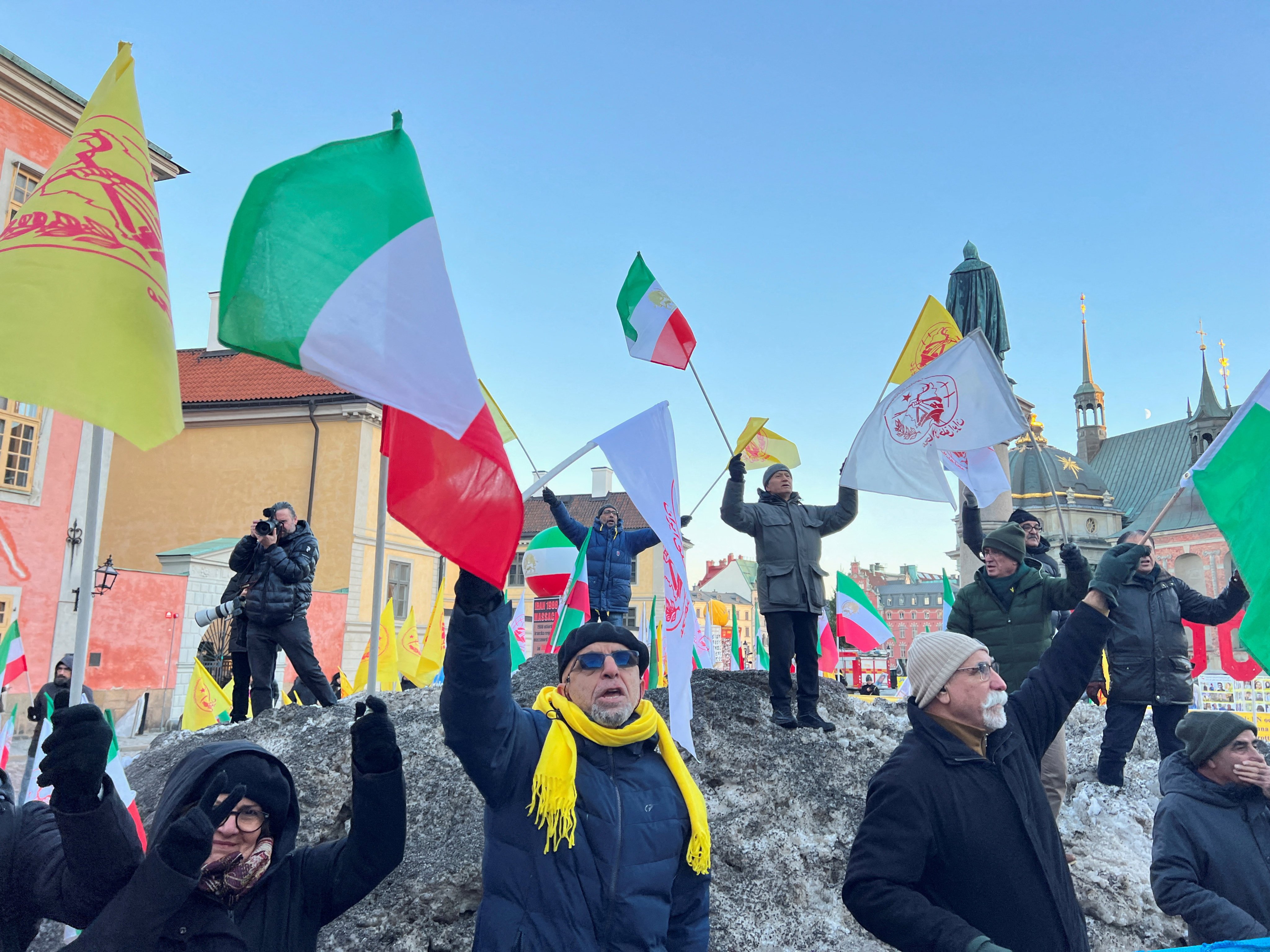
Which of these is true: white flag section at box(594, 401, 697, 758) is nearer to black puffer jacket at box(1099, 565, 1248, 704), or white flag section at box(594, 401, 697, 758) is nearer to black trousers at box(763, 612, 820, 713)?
black trousers at box(763, 612, 820, 713)

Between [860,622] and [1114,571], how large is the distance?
10110 millimetres

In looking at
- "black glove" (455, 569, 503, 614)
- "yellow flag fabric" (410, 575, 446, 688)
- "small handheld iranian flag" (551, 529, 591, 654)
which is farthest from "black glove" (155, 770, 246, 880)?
"yellow flag fabric" (410, 575, 446, 688)

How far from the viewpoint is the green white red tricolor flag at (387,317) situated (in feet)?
7.59

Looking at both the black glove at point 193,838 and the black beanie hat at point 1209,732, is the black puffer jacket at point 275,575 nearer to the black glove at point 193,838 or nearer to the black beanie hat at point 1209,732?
the black glove at point 193,838

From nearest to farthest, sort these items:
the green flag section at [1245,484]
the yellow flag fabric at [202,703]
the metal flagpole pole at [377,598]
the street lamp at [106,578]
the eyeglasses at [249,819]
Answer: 1. the eyeglasses at [249,819]
2. the green flag section at [1245,484]
3. the metal flagpole pole at [377,598]
4. the yellow flag fabric at [202,703]
5. the street lamp at [106,578]

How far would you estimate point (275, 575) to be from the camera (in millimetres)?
6344

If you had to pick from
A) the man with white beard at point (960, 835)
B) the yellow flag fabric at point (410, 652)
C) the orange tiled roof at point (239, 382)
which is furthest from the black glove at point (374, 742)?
the orange tiled roof at point (239, 382)

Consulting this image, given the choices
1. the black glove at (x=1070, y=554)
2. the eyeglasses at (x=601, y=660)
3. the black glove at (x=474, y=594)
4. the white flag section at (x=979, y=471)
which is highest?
the white flag section at (x=979, y=471)

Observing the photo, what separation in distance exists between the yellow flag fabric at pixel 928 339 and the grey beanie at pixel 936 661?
13.2 ft

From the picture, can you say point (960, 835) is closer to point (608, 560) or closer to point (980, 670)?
point (980, 670)

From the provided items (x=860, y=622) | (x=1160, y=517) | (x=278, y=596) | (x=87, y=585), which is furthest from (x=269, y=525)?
(x=860, y=622)

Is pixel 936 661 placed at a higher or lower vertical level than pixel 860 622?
higher

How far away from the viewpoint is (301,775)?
18.2 feet

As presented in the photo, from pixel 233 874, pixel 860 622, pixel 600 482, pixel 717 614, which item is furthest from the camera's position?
pixel 600 482
